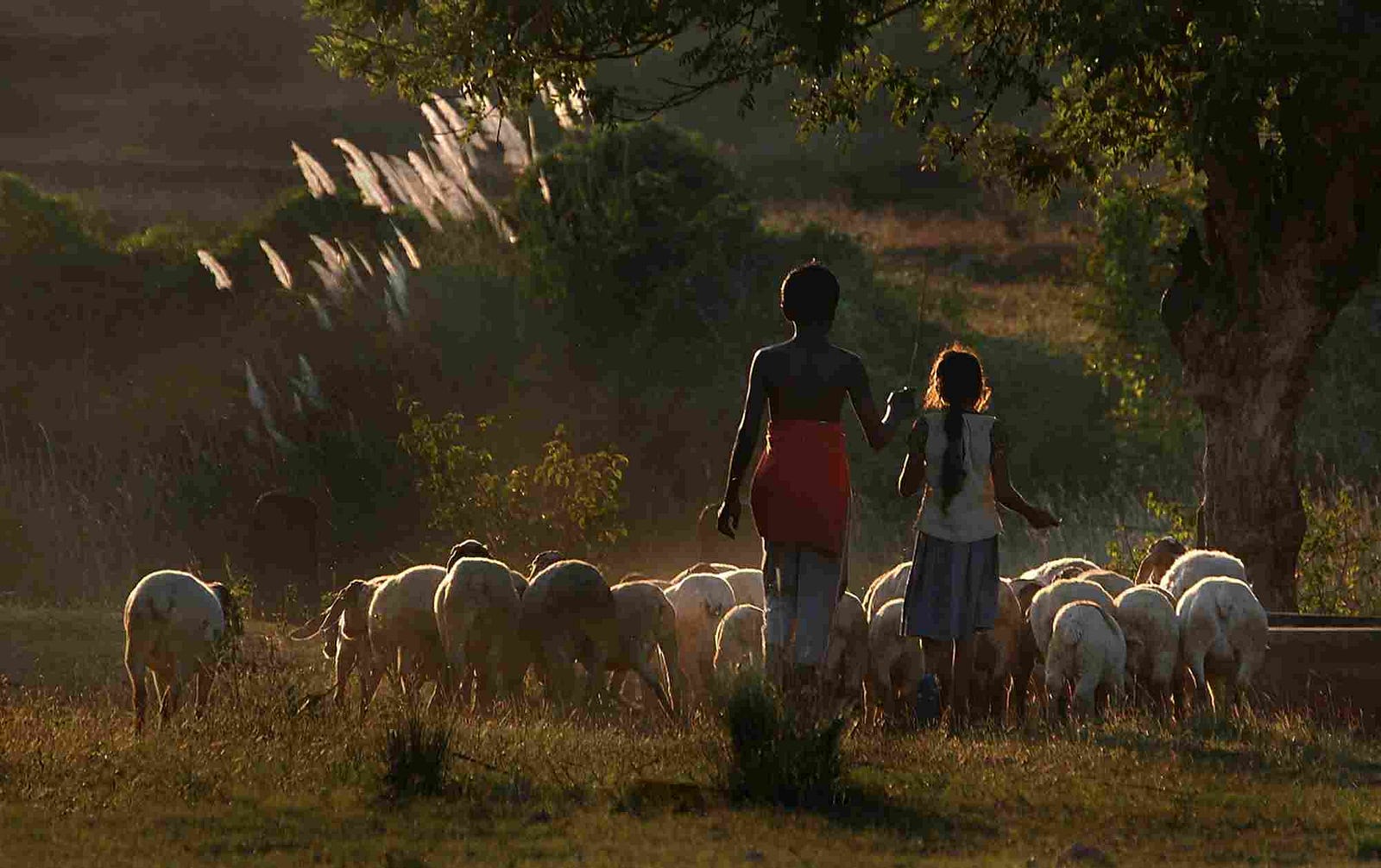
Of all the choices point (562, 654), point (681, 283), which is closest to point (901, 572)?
point (562, 654)

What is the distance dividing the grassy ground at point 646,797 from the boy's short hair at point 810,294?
6.86 ft

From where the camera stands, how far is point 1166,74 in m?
15.7

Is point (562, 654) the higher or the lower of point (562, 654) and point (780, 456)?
the lower

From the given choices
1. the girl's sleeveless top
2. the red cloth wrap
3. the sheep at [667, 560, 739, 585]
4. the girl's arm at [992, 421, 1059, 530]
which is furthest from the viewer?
the sheep at [667, 560, 739, 585]

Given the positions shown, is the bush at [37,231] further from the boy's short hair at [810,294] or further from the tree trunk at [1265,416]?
the boy's short hair at [810,294]

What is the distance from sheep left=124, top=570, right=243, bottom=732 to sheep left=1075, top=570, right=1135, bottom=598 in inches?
216

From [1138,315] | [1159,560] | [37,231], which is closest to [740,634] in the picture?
[1159,560]

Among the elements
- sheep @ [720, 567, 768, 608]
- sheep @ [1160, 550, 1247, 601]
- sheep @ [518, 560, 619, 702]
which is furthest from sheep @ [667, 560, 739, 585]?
sheep @ [1160, 550, 1247, 601]

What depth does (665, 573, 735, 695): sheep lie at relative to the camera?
13.7 metres

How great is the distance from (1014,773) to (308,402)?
55.1 feet

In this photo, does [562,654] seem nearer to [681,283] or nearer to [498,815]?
[498,815]

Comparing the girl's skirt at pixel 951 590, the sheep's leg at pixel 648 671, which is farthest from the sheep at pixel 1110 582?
A: the sheep's leg at pixel 648 671

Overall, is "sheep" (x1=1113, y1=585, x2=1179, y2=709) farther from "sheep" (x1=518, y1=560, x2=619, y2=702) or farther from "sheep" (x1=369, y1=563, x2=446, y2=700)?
"sheep" (x1=369, y1=563, x2=446, y2=700)

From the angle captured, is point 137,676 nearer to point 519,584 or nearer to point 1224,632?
point 519,584
